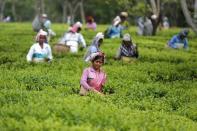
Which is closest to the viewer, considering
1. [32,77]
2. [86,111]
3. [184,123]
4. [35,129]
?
[35,129]

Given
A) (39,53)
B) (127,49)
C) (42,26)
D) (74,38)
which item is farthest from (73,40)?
(42,26)

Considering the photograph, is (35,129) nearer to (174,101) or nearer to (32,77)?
(174,101)

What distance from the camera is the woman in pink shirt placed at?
1255 centimetres

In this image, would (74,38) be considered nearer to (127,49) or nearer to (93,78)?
(127,49)

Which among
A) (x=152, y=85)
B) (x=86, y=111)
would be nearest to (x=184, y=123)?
(x=86, y=111)

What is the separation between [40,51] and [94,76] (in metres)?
5.69

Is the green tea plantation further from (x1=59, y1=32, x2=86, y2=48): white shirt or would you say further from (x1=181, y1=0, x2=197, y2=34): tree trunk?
(x1=181, y1=0, x2=197, y2=34): tree trunk

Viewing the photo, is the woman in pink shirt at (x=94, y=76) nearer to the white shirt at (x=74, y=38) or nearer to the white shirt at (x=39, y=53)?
the white shirt at (x=39, y=53)

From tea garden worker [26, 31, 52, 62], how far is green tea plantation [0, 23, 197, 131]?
341 millimetres

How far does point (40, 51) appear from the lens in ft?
59.5

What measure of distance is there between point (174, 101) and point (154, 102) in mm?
620

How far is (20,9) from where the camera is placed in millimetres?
96875

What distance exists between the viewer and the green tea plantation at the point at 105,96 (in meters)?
8.92

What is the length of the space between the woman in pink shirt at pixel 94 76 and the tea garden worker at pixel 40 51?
5.53 metres
